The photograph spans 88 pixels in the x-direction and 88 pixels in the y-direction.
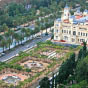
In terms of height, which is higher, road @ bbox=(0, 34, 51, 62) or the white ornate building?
the white ornate building

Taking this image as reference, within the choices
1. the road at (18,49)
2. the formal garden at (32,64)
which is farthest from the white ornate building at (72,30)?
the road at (18,49)

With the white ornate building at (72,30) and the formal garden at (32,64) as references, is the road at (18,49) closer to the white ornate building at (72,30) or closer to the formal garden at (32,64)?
the formal garden at (32,64)

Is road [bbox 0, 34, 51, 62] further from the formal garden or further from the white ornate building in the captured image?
the white ornate building

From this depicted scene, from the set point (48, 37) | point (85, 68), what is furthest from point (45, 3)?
point (85, 68)

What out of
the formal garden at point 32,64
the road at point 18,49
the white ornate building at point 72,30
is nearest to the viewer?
the formal garden at point 32,64

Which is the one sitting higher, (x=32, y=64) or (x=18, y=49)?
(x=18, y=49)

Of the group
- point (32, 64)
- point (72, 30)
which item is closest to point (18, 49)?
point (32, 64)

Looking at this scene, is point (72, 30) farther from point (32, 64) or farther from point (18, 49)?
point (32, 64)

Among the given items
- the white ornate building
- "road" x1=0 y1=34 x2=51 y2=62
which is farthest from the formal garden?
the white ornate building
